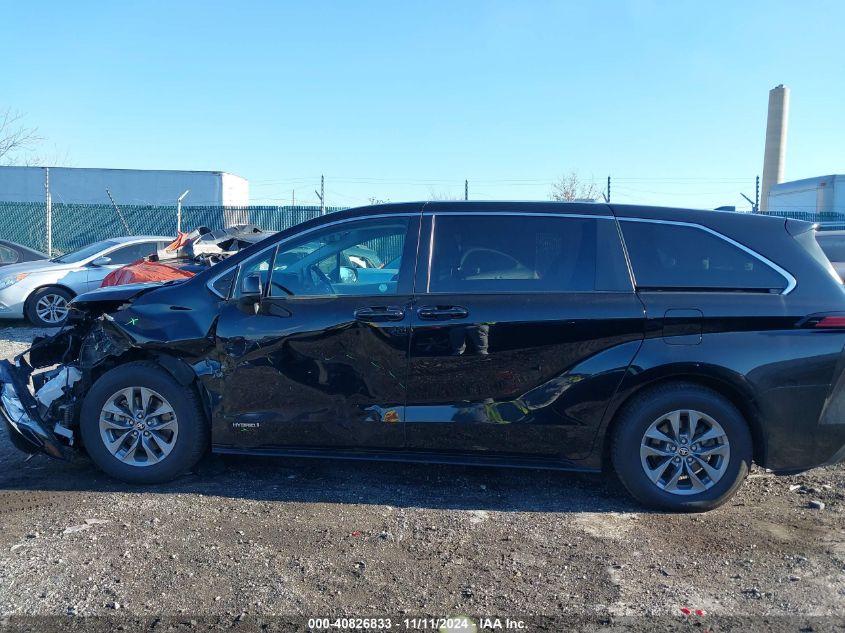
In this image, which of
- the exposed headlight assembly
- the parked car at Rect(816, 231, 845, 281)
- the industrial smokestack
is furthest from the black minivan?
the industrial smokestack

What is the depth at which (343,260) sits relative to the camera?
477 cm

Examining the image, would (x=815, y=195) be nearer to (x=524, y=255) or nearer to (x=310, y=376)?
(x=524, y=255)

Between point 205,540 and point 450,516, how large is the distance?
1.41 m

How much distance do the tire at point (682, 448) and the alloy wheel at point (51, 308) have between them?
965 centimetres

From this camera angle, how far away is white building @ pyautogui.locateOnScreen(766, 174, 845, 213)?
29.6 meters

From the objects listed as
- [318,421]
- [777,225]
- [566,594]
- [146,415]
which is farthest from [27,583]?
[777,225]

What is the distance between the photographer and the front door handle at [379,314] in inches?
176

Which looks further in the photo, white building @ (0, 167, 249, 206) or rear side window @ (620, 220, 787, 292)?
white building @ (0, 167, 249, 206)

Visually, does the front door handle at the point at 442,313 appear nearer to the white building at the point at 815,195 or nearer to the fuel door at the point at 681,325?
the fuel door at the point at 681,325

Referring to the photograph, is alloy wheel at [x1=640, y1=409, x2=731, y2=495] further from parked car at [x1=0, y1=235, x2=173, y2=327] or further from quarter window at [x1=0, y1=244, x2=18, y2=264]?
quarter window at [x1=0, y1=244, x2=18, y2=264]

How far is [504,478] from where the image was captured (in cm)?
502

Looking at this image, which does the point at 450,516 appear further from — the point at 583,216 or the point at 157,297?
the point at 157,297

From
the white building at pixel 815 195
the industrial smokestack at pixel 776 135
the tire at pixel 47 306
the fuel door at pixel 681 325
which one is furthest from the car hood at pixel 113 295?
the industrial smokestack at pixel 776 135

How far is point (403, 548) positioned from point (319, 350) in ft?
4.34
